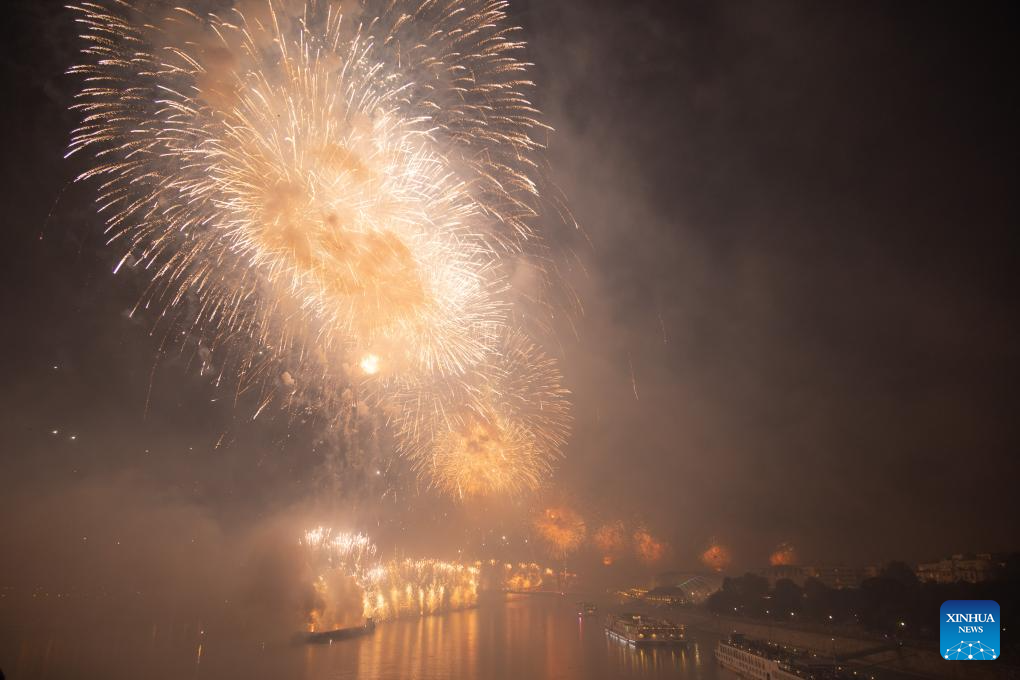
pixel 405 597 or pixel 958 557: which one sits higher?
pixel 958 557

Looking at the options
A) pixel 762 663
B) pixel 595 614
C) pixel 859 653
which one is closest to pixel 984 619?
pixel 762 663

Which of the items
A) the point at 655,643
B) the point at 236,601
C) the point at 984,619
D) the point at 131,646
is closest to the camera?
the point at 984,619

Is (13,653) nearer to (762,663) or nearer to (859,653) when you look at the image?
(762,663)

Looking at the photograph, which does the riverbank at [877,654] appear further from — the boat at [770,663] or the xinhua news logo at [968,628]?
the xinhua news logo at [968,628]

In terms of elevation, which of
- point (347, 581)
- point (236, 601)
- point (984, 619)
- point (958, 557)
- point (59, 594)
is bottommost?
point (59, 594)

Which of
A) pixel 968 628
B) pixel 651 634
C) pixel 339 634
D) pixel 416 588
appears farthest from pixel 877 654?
pixel 416 588

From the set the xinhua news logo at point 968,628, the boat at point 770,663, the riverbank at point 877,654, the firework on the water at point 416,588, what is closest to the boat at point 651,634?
the riverbank at point 877,654

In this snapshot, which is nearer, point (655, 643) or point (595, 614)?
point (655, 643)
